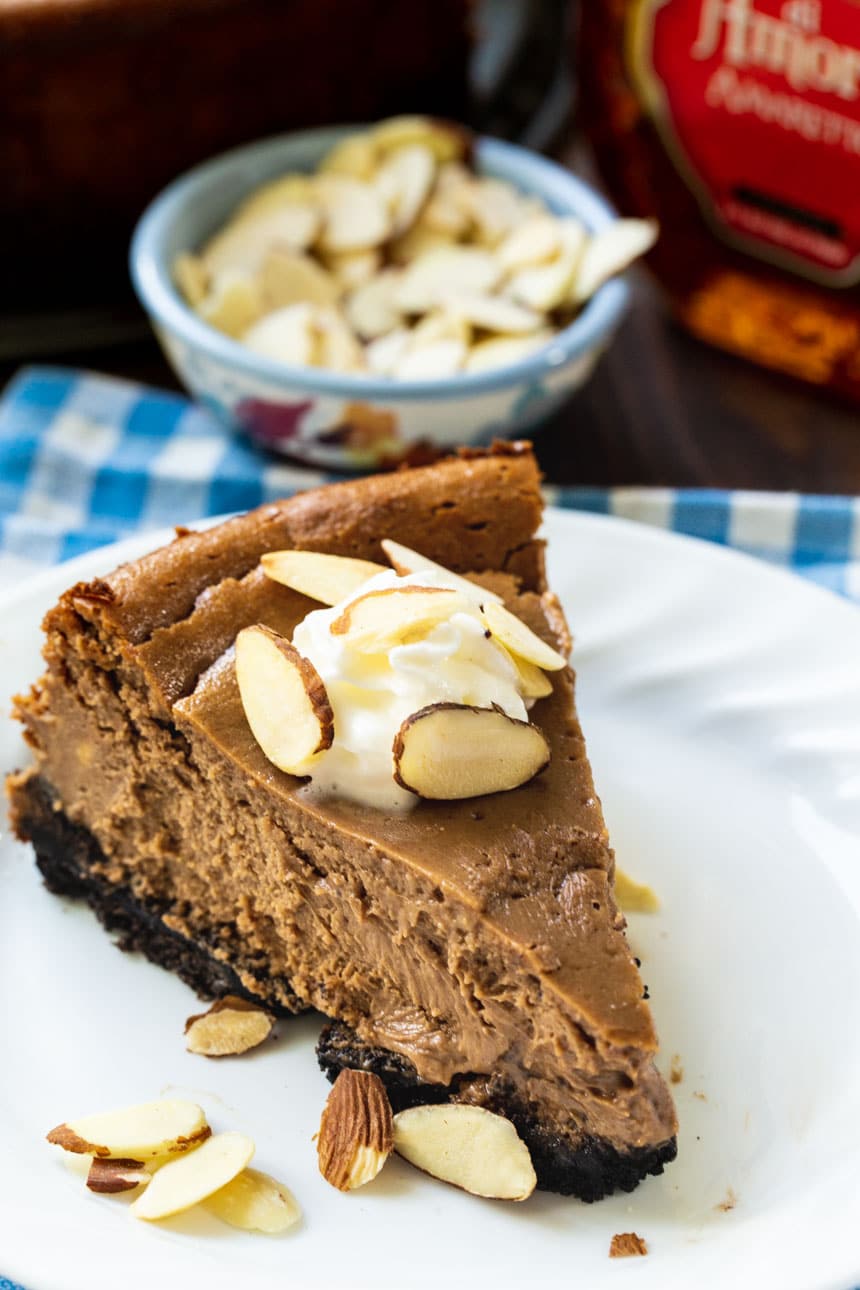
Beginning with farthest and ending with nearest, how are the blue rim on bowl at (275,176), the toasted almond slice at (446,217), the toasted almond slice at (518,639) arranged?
the toasted almond slice at (446,217) → the blue rim on bowl at (275,176) → the toasted almond slice at (518,639)

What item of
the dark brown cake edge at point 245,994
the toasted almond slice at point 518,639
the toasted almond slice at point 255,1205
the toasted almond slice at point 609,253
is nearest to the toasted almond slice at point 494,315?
the toasted almond slice at point 609,253

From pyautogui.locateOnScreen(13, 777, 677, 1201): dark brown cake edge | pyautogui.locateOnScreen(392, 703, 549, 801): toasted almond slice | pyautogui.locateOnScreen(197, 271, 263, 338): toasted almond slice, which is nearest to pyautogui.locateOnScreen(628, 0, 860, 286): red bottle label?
pyautogui.locateOnScreen(197, 271, 263, 338): toasted almond slice

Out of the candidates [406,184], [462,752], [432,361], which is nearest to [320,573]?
[462,752]

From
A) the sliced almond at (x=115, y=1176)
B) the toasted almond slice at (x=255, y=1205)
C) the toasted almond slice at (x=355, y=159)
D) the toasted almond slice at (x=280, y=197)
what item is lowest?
the toasted almond slice at (x=255, y=1205)

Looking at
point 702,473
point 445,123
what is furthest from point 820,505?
point 445,123

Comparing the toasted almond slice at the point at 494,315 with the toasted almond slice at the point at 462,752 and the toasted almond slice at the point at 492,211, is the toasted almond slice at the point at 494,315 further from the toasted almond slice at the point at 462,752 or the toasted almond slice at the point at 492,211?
the toasted almond slice at the point at 462,752

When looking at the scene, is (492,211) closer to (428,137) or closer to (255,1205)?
(428,137)

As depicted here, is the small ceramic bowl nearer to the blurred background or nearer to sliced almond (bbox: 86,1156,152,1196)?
the blurred background
